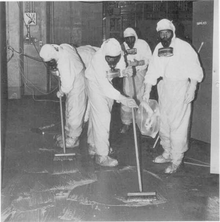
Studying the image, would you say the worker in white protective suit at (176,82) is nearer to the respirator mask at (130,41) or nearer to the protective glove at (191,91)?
the protective glove at (191,91)

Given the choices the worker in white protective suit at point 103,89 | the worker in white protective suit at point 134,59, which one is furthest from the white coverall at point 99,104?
the worker in white protective suit at point 134,59

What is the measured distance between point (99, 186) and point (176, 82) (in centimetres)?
118

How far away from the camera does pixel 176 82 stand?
10.6ft

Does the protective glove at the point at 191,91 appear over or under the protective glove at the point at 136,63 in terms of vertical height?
under

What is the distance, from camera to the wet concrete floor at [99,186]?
248 centimetres

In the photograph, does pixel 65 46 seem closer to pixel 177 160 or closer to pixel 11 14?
pixel 177 160

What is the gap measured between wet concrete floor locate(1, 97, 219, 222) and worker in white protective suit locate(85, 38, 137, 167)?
0.25 m

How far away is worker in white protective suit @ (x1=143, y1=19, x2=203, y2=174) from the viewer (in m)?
3.18

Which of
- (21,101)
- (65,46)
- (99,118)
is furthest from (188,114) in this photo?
(21,101)

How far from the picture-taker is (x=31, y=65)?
8.13 m

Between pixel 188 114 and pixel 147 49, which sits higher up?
pixel 147 49

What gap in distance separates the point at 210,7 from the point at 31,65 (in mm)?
5260

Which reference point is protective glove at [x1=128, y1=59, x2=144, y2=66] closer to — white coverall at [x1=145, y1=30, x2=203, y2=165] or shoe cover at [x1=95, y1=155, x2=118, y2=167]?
white coverall at [x1=145, y1=30, x2=203, y2=165]

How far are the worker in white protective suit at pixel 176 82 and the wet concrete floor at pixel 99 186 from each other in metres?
0.31
